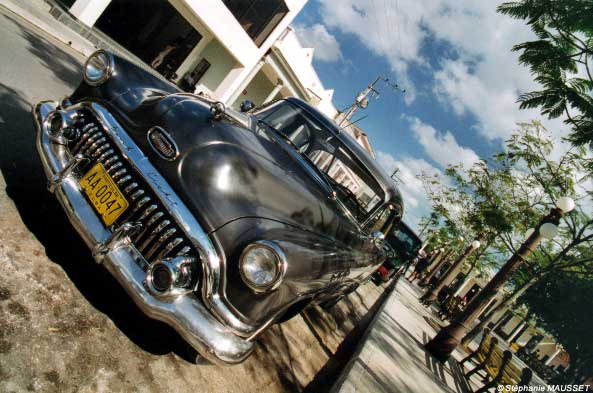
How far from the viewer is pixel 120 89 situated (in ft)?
8.36

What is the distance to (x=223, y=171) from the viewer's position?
82.1 inches

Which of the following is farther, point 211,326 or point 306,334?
point 306,334

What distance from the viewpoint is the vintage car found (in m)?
1.80

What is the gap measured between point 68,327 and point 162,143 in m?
1.10

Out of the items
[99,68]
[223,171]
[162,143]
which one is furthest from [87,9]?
[223,171]

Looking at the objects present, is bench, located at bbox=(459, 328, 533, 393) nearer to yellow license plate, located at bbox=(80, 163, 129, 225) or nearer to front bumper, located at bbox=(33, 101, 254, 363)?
front bumper, located at bbox=(33, 101, 254, 363)

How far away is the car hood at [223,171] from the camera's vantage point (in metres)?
2.00

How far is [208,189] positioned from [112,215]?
52 centimetres

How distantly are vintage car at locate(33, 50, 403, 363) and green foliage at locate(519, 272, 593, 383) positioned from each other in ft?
87.5

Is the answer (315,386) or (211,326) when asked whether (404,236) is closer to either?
(315,386)

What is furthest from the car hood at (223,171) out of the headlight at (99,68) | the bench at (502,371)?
the bench at (502,371)

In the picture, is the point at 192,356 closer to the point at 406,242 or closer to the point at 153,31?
the point at 406,242

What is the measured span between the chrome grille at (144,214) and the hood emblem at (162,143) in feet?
0.59

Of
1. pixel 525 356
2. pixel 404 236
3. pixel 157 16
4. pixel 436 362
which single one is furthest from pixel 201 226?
pixel 525 356
